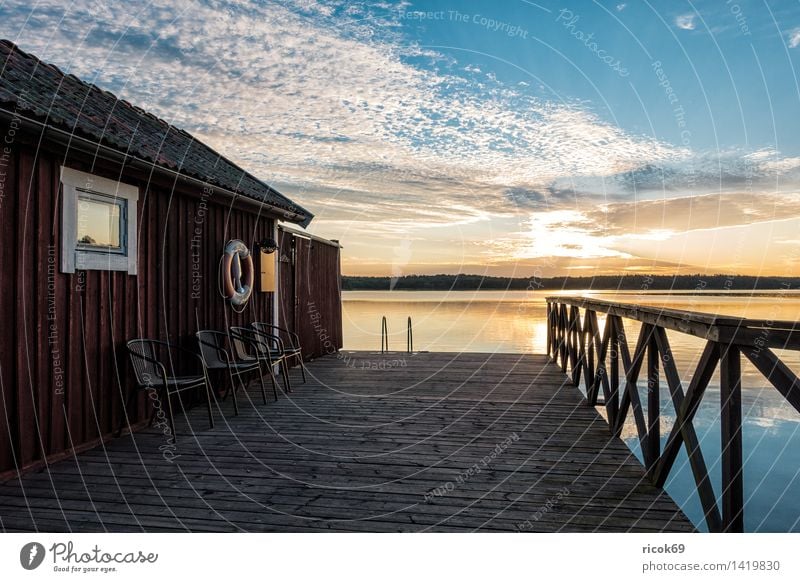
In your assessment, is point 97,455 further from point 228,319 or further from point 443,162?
point 443,162

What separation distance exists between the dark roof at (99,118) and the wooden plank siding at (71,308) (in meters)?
0.23

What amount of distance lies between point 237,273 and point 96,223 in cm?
212

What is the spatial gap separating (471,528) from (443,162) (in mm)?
7788

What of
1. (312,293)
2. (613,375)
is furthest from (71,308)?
(312,293)

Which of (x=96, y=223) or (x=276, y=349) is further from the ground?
(x=96, y=223)

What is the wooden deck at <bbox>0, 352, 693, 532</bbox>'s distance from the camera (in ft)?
8.13

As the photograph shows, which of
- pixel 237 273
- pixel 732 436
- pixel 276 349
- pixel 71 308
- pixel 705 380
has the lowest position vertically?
pixel 276 349

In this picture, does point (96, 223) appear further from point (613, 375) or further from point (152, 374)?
point (613, 375)

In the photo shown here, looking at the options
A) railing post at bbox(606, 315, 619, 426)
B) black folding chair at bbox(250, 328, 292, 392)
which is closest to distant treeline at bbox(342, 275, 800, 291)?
railing post at bbox(606, 315, 619, 426)

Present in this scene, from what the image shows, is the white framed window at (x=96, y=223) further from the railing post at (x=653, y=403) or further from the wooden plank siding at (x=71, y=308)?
the railing post at (x=653, y=403)

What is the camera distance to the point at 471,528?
94.1 inches

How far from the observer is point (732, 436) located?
79.6 inches

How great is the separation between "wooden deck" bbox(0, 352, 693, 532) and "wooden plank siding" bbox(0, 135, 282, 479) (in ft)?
0.95
